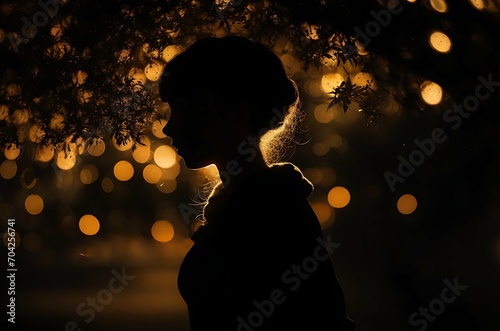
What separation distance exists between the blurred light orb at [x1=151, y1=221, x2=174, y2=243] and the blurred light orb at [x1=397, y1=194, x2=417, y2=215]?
3411cm

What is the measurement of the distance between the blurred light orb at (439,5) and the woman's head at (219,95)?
16.8ft

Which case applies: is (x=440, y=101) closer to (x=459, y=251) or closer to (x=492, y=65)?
(x=492, y=65)

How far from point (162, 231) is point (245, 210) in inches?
3089

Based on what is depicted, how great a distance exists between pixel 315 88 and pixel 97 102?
3.73 metres

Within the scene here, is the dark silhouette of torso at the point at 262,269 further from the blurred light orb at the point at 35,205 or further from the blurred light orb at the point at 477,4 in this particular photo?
the blurred light orb at the point at 35,205

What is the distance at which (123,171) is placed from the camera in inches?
2682

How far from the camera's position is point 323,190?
51031mm

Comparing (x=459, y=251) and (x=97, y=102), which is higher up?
(x=97, y=102)

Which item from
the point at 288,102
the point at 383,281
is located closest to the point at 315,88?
the point at 288,102

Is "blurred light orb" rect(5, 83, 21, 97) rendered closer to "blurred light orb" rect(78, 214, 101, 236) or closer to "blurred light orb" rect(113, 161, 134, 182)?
"blurred light orb" rect(113, 161, 134, 182)

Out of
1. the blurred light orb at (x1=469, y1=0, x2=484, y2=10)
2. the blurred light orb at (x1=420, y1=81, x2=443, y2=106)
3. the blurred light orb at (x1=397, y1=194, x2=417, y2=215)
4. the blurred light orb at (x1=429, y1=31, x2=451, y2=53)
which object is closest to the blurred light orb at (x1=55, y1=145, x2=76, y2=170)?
the blurred light orb at (x1=420, y1=81, x2=443, y2=106)

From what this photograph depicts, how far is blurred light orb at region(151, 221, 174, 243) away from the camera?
79.0 metres

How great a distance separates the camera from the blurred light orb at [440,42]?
7938 millimetres

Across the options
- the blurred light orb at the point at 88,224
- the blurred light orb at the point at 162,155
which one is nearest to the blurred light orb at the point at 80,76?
the blurred light orb at the point at 162,155
